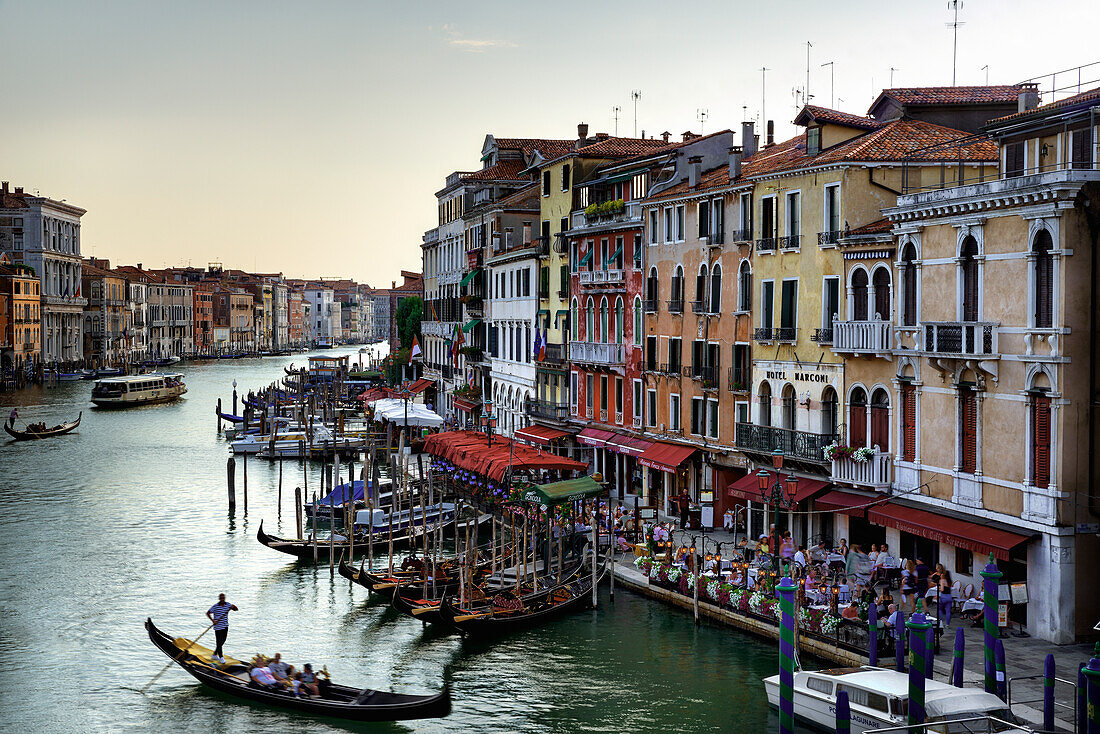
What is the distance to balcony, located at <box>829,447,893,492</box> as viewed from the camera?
2123cm

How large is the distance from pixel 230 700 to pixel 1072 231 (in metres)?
14.1

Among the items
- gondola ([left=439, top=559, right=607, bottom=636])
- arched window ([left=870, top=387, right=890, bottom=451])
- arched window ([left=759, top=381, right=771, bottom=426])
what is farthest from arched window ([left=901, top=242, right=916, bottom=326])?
gondola ([left=439, top=559, right=607, bottom=636])

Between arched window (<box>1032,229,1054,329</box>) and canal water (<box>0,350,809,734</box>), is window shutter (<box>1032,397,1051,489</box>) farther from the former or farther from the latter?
canal water (<box>0,350,809,734</box>)

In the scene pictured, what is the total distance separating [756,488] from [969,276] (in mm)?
6687

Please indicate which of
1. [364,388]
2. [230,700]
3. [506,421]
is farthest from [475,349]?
[364,388]

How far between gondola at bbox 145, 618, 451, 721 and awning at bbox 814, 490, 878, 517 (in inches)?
316

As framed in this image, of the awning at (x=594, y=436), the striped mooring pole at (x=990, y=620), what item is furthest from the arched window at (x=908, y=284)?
the awning at (x=594, y=436)

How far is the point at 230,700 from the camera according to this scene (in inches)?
736

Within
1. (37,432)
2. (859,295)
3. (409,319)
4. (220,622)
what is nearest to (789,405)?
(859,295)

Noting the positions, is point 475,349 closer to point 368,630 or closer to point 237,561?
point 237,561

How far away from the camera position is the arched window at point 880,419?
21.5 m

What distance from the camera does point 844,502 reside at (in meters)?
21.8

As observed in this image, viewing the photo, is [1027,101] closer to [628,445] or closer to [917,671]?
[917,671]

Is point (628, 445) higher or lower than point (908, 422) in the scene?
lower
